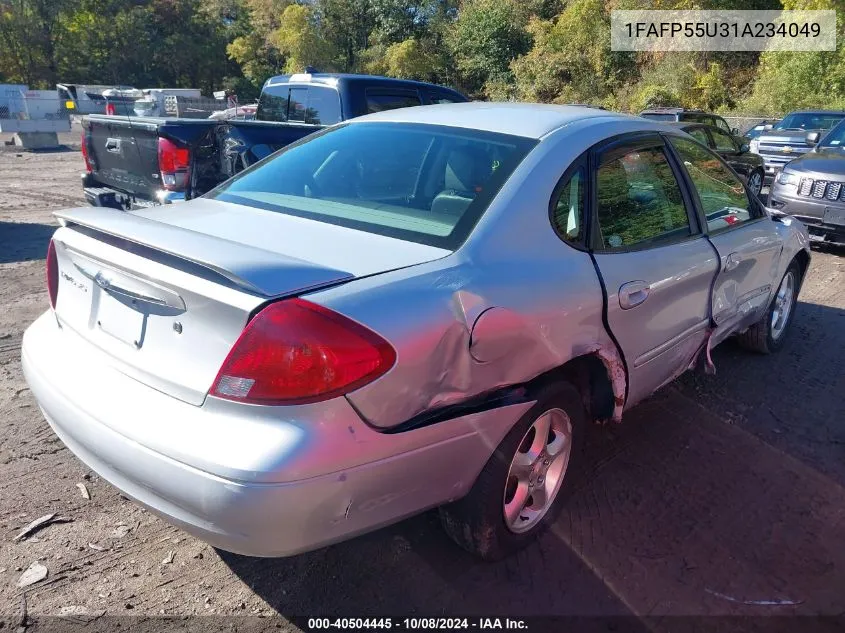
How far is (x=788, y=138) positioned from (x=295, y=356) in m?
14.7

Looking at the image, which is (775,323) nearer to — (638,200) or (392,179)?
(638,200)

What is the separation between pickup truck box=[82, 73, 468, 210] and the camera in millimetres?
5723

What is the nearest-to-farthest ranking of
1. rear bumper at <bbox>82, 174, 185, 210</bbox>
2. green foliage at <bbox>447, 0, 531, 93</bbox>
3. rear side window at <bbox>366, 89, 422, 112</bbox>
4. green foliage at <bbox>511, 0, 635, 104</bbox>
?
rear bumper at <bbox>82, 174, 185, 210</bbox>
rear side window at <bbox>366, 89, 422, 112</bbox>
green foliage at <bbox>511, 0, 635, 104</bbox>
green foliage at <bbox>447, 0, 531, 93</bbox>

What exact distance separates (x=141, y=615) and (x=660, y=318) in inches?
97.3

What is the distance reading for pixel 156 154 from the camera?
18.8 feet

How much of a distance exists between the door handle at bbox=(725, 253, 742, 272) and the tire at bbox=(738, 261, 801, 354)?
3.44 feet

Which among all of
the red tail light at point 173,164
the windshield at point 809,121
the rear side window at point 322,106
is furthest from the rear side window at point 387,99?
the windshield at point 809,121

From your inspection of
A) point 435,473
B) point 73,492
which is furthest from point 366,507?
point 73,492

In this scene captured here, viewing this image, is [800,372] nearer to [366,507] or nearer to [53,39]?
[366,507]

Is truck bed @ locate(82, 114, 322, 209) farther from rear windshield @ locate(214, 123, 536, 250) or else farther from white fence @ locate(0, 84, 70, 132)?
white fence @ locate(0, 84, 70, 132)

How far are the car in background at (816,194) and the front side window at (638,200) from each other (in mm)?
5659

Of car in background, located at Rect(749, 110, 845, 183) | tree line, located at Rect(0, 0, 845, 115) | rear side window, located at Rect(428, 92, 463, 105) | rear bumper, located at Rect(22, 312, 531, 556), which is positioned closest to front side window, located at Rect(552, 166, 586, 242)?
rear bumper, located at Rect(22, 312, 531, 556)

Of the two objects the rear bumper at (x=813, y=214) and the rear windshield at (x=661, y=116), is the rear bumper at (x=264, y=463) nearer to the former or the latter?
the rear bumper at (x=813, y=214)

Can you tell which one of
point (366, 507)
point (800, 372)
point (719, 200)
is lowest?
point (800, 372)
